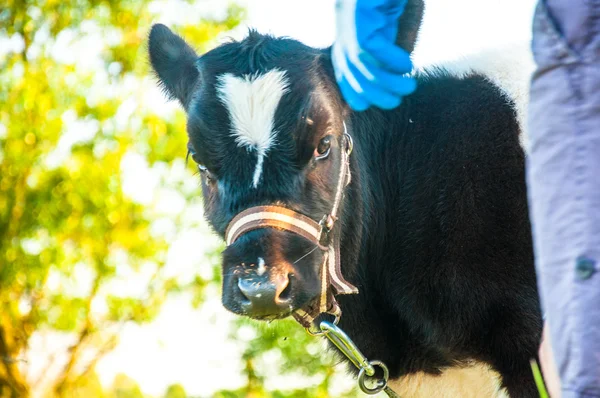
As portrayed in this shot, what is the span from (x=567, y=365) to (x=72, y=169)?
28.1 ft

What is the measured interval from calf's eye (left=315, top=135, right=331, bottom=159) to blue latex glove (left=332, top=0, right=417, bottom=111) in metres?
0.86

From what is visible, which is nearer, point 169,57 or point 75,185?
point 169,57

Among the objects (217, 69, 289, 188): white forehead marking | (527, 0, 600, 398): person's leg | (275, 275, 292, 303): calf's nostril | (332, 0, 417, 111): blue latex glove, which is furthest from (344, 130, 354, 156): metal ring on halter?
(527, 0, 600, 398): person's leg

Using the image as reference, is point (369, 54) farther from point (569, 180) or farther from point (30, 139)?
point (30, 139)

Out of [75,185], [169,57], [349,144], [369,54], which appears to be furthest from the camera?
[75,185]

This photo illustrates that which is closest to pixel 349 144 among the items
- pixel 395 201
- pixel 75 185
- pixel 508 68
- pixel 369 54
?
pixel 395 201

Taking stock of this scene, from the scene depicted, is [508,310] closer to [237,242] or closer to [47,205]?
[237,242]

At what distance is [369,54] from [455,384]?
211 cm

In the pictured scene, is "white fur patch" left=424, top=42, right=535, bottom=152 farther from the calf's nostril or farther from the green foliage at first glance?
the green foliage

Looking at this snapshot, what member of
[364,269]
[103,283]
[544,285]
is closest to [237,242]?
[364,269]

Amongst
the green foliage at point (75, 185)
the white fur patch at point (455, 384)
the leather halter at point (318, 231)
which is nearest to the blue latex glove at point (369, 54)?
the leather halter at point (318, 231)

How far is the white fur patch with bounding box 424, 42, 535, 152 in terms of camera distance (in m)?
3.73

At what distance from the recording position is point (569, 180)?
162 cm

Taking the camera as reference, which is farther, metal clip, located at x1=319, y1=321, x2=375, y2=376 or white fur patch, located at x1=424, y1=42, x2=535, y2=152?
white fur patch, located at x1=424, y1=42, x2=535, y2=152
